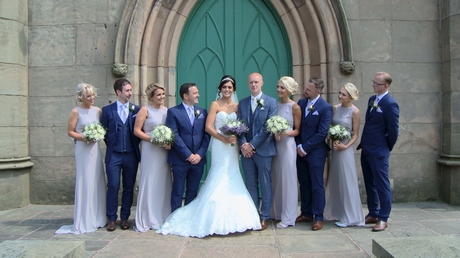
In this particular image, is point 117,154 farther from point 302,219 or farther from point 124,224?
point 302,219

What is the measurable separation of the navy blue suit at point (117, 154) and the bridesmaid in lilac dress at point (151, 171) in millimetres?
133

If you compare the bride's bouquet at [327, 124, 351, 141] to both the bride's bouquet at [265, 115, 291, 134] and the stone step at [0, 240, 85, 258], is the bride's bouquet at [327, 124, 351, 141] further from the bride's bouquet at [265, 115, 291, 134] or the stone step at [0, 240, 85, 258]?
the stone step at [0, 240, 85, 258]

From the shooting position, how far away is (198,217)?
4.33m

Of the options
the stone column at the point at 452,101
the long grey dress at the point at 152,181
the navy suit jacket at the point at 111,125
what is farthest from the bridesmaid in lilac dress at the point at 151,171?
the stone column at the point at 452,101

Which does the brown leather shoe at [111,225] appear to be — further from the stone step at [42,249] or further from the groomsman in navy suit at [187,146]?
the stone step at [42,249]

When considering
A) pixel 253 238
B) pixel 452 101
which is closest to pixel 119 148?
pixel 253 238

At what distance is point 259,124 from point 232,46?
7.74 ft

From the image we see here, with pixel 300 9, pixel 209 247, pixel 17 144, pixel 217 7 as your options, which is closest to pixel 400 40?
pixel 300 9

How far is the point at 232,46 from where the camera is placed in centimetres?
639

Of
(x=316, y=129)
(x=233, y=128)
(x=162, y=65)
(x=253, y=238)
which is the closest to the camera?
(x=253, y=238)

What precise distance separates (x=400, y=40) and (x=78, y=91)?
17.4ft

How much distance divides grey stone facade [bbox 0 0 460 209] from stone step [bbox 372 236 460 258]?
2.92m

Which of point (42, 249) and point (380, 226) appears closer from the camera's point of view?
point (42, 249)

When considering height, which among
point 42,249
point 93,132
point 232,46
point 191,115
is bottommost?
point 42,249
